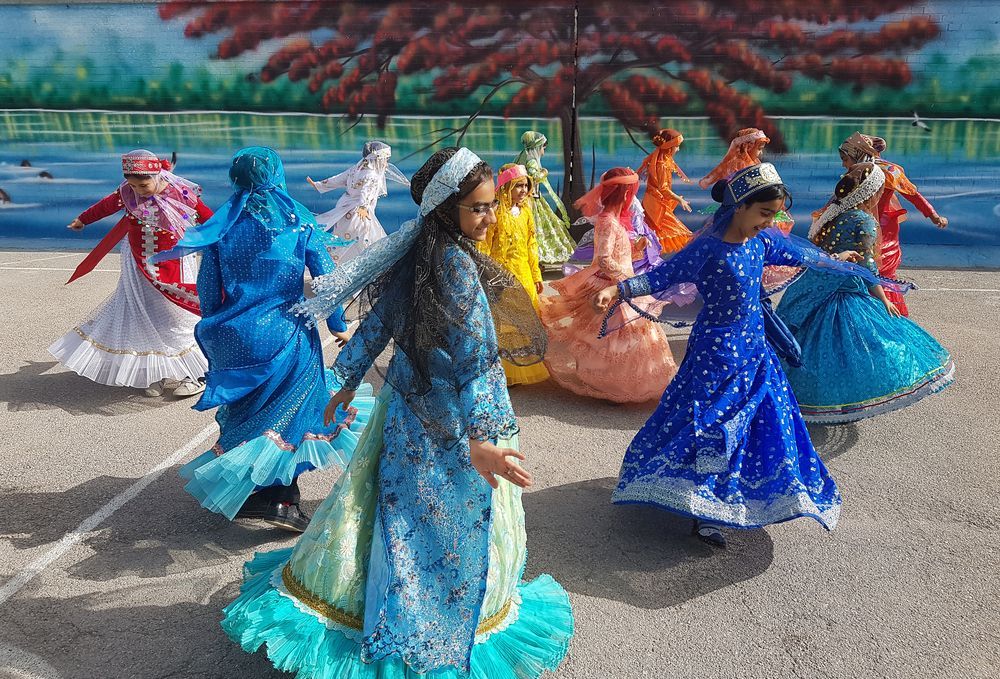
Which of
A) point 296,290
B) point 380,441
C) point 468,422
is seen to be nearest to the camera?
point 468,422

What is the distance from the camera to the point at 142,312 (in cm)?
579

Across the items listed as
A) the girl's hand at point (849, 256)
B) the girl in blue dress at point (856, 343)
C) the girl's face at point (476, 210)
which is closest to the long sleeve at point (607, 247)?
the girl in blue dress at point (856, 343)

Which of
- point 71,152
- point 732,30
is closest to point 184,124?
point 71,152

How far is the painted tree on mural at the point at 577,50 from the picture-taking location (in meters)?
11.8

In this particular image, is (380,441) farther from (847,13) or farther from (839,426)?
(847,13)

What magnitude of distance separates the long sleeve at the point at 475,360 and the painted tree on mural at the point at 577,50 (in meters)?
10.6

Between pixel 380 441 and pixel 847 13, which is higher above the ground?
pixel 847 13

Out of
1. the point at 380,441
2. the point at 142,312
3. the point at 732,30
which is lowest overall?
the point at 142,312

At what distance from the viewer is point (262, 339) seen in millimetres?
3645

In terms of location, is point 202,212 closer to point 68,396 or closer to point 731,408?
point 68,396

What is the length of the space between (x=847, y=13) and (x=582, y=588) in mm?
11403

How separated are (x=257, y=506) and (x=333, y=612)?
147cm

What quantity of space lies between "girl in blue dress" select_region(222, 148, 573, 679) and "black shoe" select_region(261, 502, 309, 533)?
111 cm

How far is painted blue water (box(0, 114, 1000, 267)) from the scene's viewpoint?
469 inches
